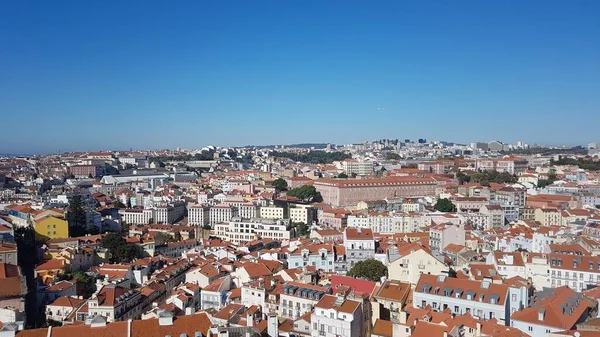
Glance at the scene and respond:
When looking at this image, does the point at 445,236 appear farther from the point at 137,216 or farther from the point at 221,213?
the point at 137,216

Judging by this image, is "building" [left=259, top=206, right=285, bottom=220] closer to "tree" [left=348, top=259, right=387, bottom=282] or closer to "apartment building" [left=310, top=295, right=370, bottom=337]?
"tree" [left=348, top=259, right=387, bottom=282]

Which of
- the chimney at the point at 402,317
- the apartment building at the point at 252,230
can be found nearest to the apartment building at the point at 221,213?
the apartment building at the point at 252,230

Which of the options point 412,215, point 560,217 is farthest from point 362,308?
point 560,217

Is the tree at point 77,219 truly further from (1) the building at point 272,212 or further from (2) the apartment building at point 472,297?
(2) the apartment building at point 472,297

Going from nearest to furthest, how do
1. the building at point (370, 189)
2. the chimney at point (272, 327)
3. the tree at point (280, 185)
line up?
the chimney at point (272, 327) < the building at point (370, 189) < the tree at point (280, 185)

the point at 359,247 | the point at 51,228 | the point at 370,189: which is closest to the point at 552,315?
the point at 359,247

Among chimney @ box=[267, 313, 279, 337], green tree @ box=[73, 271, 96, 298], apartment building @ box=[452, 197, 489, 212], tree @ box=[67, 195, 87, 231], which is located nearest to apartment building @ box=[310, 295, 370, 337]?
chimney @ box=[267, 313, 279, 337]
